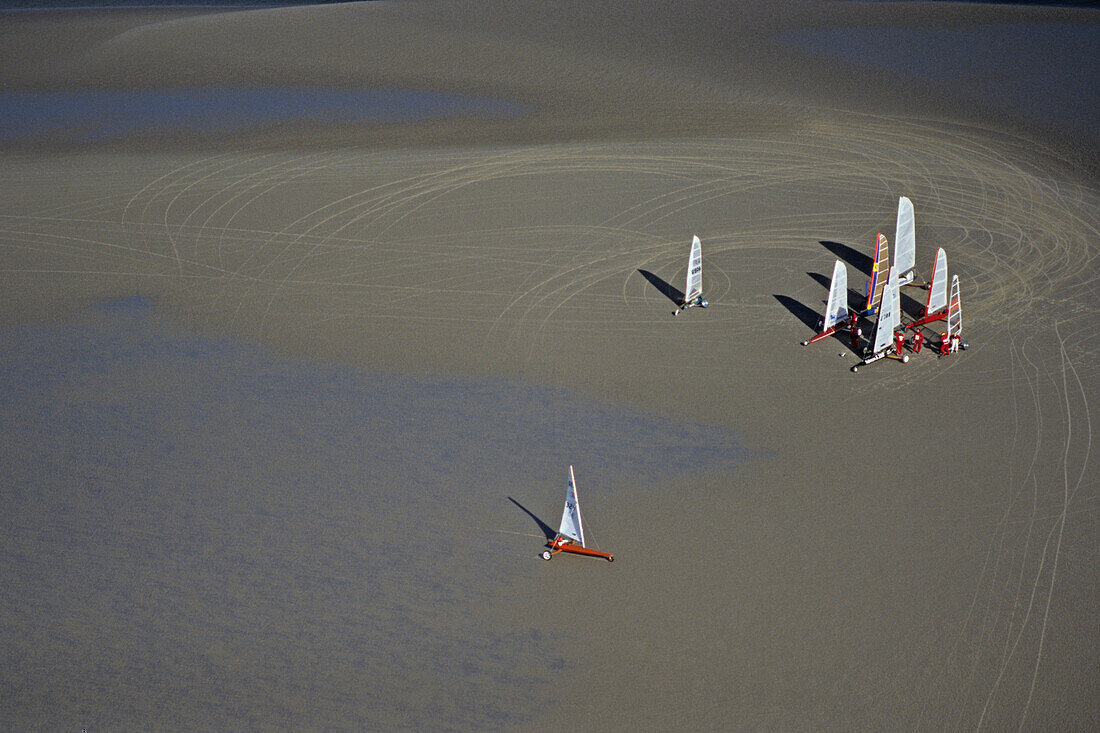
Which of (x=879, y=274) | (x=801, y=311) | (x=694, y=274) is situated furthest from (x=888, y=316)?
(x=694, y=274)

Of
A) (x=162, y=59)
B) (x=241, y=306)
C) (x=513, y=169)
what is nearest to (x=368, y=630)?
(x=241, y=306)

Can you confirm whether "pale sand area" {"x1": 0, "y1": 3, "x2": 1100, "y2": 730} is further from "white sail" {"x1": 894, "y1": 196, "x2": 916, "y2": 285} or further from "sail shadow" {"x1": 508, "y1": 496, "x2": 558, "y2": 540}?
"white sail" {"x1": 894, "y1": 196, "x2": 916, "y2": 285}

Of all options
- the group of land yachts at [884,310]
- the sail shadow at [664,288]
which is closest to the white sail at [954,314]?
the group of land yachts at [884,310]

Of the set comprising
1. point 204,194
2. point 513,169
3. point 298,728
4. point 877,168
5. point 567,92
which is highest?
point 567,92

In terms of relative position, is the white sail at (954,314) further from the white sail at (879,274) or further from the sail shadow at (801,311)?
the sail shadow at (801,311)

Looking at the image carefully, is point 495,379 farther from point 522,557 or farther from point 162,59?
point 162,59

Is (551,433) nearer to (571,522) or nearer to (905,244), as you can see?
(571,522)
